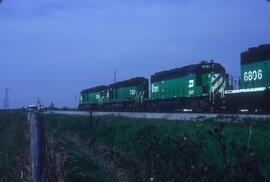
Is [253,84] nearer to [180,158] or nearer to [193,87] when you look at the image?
[193,87]

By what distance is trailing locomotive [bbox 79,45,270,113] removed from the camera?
2920cm

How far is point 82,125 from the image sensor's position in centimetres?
2823

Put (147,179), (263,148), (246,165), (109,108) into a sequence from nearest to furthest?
(246,165) → (147,179) → (263,148) → (109,108)

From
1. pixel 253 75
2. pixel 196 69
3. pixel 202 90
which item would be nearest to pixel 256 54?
pixel 253 75

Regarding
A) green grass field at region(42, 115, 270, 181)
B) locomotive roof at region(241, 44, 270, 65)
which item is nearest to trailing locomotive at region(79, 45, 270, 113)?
locomotive roof at region(241, 44, 270, 65)

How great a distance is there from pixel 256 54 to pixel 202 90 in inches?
296

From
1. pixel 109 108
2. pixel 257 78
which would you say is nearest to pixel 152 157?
pixel 257 78

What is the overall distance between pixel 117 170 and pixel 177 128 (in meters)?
4.89

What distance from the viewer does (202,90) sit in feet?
121

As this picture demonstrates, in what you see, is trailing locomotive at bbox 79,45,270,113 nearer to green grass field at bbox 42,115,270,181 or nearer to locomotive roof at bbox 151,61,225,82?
locomotive roof at bbox 151,61,225,82

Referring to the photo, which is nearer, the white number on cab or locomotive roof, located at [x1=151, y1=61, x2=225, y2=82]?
the white number on cab

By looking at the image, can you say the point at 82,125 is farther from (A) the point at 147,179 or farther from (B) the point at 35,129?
(B) the point at 35,129

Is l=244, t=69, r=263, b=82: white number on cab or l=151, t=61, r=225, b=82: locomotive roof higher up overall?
l=151, t=61, r=225, b=82: locomotive roof

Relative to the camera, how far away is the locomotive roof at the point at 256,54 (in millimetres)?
29281
